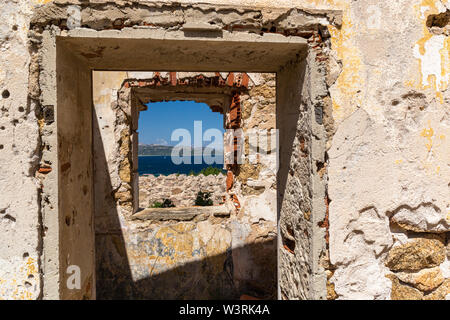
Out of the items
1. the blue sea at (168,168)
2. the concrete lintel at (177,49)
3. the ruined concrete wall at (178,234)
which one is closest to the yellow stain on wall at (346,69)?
the concrete lintel at (177,49)

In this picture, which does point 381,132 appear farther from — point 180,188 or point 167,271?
point 180,188

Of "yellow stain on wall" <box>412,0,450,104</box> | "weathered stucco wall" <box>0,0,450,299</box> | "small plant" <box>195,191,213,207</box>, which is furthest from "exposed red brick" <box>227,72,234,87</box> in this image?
"small plant" <box>195,191,213,207</box>

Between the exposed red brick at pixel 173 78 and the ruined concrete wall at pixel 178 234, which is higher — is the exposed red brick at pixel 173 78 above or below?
above

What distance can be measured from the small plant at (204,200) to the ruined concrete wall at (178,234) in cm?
227

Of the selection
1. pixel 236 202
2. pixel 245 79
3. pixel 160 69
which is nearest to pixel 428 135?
pixel 160 69

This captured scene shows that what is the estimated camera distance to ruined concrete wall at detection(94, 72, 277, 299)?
375cm

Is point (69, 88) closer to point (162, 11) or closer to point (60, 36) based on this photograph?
point (60, 36)

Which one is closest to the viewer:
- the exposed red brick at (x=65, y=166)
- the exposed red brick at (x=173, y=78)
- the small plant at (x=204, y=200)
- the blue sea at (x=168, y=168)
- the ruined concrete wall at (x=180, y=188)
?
the exposed red brick at (x=65, y=166)

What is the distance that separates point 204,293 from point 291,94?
303 centimetres

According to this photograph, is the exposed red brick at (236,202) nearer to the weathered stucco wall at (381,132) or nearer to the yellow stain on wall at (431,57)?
the weathered stucco wall at (381,132)

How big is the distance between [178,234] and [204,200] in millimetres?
2523

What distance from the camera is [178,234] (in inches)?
150

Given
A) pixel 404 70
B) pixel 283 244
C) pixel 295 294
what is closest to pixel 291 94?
pixel 404 70

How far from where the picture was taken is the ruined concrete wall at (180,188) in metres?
7.26
